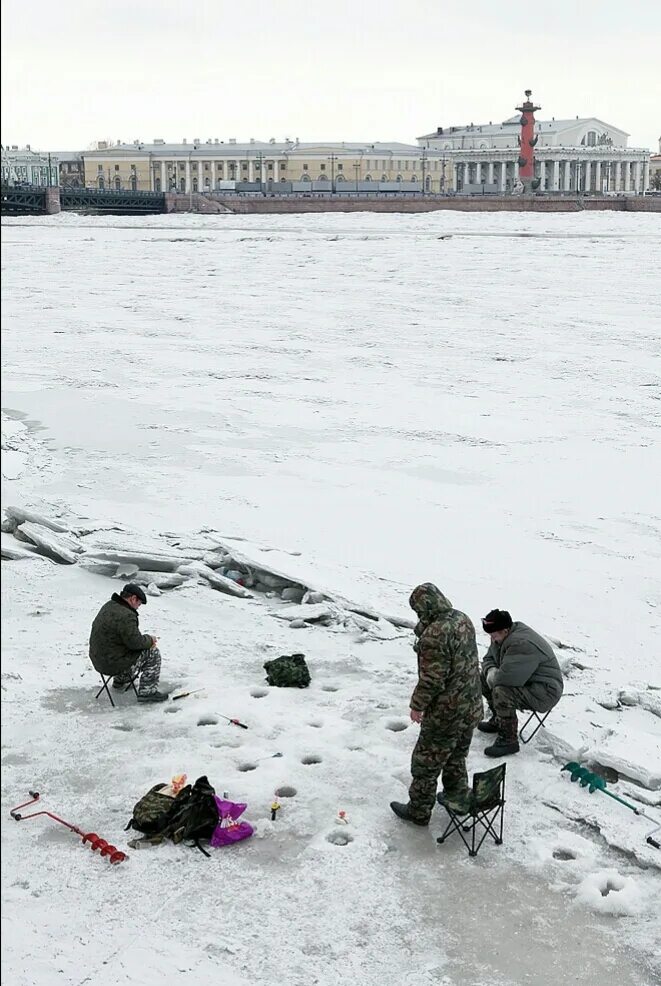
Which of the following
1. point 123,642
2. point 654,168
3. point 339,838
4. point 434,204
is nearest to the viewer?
point 339,838

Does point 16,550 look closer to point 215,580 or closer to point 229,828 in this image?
point 215,580

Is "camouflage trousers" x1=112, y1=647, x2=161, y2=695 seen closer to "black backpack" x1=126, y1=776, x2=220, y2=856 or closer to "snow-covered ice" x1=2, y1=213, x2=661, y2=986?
"snow-covered ice" x1=2, y1=213, x2=661, y2=986

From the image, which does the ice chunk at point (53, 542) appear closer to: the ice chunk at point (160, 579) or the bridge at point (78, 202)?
the ice chunk at point (160, 579)

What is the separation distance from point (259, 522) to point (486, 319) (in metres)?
12.8

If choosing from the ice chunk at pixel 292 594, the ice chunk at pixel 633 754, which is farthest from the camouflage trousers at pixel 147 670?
the ice chunk at pixel 633 754

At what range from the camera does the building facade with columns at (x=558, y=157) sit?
350ft

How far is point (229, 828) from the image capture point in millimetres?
5145

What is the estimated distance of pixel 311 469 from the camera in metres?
12.4

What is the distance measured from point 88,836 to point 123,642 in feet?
4.92

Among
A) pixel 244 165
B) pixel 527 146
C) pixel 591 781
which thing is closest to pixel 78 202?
pixel 527 146

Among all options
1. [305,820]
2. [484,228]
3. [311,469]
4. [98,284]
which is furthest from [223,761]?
[484,228]

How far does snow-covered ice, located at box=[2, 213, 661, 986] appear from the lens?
454 cm

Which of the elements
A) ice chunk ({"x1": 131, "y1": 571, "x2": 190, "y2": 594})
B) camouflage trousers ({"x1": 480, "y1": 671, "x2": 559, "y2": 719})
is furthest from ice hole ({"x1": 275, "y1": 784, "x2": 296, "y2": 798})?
ice chunk ({"x1": 131, "y1": 571, "x2": 190, "y2": 594})

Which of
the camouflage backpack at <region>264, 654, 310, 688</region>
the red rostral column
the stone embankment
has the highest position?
the red rostral column
